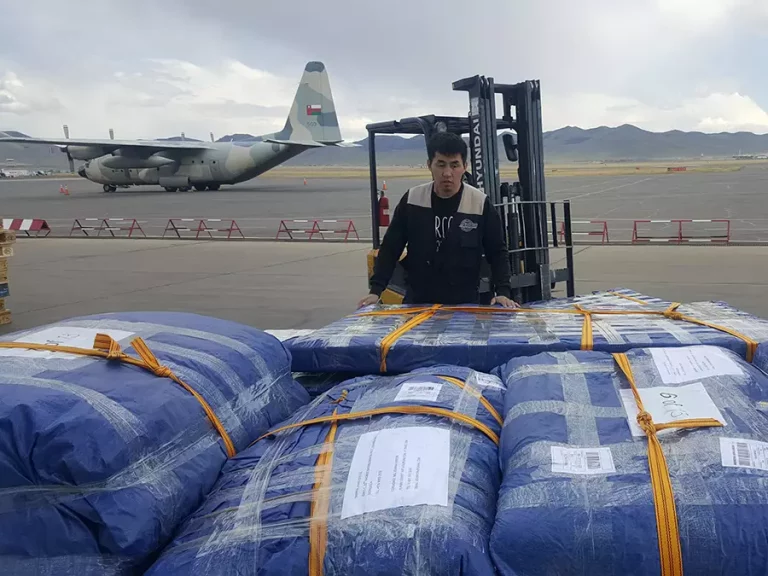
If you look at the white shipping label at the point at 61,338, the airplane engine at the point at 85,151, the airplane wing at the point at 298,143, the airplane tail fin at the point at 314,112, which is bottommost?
the white shipping label at the point at 61,338

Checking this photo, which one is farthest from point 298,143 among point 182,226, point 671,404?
point 671,404

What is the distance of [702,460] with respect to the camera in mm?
1945

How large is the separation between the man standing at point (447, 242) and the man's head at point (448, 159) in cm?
5

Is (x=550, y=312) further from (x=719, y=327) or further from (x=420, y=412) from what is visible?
(x=420, y=412)

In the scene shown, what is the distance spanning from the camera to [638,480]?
6.27 ft

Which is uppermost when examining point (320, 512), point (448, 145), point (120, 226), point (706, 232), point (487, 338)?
point (448, 145)

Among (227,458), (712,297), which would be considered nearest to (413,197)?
(227,458)

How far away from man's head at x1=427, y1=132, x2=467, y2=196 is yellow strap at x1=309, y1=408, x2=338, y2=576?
6.86 feet

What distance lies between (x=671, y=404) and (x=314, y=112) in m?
40.8

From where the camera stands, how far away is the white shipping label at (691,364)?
96.3 inches

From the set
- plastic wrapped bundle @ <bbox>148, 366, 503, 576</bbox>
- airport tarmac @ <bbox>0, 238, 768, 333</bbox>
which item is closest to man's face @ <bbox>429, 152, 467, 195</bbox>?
plastic wrapped bundle @ <bbox>148, 366, 503, 576</bbox>

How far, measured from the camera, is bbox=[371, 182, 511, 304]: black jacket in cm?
416

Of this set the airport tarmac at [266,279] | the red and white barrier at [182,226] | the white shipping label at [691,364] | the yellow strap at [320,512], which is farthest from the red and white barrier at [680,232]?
the yellow strap at [320,512]

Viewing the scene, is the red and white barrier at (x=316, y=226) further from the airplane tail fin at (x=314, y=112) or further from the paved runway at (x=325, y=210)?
the airplane tail fin at (x=314, y=112)
